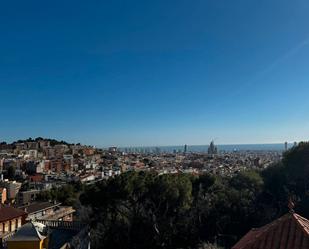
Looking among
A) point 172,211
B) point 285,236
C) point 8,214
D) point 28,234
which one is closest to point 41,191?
point 172,211

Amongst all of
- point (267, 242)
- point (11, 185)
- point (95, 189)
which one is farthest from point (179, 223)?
point (11, 185)

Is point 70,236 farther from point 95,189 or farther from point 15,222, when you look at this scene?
point 95,189

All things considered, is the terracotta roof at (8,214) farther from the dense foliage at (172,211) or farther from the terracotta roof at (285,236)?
the terracotta roof at (285,236)

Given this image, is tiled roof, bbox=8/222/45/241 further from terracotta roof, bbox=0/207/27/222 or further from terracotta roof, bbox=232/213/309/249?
terracotta roof, bbox=232/213/309/249

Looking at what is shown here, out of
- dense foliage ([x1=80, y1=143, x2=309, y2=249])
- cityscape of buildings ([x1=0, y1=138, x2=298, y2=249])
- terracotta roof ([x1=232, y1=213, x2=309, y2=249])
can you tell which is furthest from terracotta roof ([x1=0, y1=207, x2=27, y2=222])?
terracotta roof ([x1=232, y1=213, x2=309, y2=249])

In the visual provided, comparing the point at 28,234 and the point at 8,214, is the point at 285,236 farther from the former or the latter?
the point at 8,214

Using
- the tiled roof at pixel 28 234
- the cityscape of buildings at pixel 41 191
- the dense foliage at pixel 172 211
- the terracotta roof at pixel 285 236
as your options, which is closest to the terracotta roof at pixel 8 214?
the cityscape of buildings at pixel 41 191
